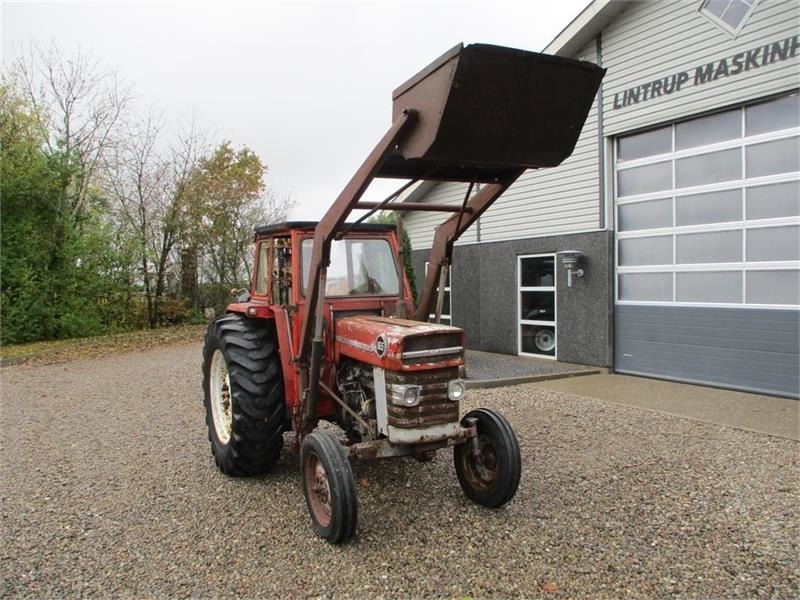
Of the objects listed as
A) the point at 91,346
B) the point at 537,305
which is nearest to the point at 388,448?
the point at 537,305

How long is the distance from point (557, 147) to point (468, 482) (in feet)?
7.69

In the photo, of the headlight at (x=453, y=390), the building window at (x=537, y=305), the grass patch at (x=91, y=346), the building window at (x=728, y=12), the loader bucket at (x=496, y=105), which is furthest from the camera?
the grass patch at (x=91, y=346)

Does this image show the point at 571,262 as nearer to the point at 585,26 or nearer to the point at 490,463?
the point at 585,26

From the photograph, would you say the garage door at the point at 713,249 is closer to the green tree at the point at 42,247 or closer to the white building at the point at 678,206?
the white building at the point at 678,206

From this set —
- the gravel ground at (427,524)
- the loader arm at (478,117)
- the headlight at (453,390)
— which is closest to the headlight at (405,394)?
the headlight at (453,390)

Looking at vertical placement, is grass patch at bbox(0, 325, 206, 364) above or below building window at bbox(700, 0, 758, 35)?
below

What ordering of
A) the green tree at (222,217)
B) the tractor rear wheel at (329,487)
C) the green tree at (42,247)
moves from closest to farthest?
the tractor rear wheel at (329,487)
the green tree at (42,247)
the green tree at (222,217)

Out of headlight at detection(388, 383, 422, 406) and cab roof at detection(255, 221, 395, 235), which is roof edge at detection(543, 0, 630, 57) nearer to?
cab roof at detection(255, 221, 395, 235)

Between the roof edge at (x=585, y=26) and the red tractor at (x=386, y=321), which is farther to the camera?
the roof edge at (x=585, y=26)

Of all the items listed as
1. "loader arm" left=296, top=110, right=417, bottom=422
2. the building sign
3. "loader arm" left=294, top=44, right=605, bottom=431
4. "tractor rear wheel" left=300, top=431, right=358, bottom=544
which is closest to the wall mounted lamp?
the building sign

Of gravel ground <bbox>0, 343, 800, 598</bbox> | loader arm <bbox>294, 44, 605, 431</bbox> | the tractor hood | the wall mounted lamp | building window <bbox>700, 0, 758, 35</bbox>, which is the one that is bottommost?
gravel ground <bbox>0, 343, 800, 598</bbox>

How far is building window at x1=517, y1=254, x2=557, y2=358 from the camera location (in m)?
10.2

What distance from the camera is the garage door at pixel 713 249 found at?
277 inches

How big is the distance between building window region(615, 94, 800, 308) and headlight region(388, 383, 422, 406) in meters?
5.86
